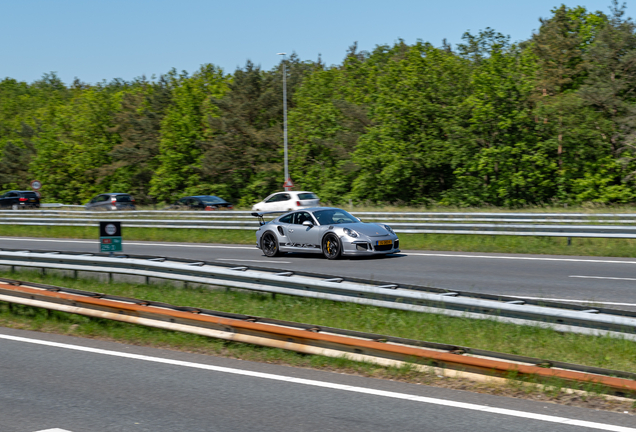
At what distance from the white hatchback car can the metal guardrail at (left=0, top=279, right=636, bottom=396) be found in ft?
77.4

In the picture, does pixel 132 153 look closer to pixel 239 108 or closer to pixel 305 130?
Result: pixel 239 108

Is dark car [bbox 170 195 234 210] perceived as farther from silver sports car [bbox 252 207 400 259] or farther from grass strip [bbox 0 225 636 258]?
silver sports car [bbox 252 207 400 259]

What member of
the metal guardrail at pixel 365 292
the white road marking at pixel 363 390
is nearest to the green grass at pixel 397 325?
the metal guardrail at pixel 365 292

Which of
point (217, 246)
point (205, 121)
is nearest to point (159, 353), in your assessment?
point (217, 246)

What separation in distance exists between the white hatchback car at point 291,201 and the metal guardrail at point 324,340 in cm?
2358

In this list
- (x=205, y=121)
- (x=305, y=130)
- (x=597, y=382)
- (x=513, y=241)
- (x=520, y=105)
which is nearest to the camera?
(x=597, y=382)

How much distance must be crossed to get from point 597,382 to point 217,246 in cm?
1842

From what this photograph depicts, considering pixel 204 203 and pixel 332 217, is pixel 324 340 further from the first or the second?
pixel 204 203

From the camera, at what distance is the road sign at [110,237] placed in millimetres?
13797

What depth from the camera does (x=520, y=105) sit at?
4062 centimetres

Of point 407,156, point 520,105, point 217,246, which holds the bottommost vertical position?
point 217,246

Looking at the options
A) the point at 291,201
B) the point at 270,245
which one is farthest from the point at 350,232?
the point at 291,201

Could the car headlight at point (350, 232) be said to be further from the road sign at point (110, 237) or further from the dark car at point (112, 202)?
the dark car at point (112, 202)

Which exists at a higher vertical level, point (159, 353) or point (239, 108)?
point (239, 108)
